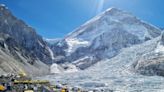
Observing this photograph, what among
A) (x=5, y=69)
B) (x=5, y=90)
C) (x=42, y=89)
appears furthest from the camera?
(x=5, y=69)

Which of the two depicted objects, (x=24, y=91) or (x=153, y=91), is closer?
Answer: (x=24, y=91)

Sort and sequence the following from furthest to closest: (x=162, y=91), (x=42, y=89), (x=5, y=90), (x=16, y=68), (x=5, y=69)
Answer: (x=16, y=68)
(x=5, y=69)
(x=162, y=91)
(x=42, y=89)
(x=5, y=90)

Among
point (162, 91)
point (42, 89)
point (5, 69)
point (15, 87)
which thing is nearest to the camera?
point (15, 87)

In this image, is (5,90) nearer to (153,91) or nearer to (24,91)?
(24,91)

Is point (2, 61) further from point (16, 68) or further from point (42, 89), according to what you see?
point (42, 89)

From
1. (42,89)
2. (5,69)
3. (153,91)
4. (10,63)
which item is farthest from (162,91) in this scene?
(10,63)

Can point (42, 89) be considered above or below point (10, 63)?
below

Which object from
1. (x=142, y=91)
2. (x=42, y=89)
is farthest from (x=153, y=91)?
(x=42, y=89)

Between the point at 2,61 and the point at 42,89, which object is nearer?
the point at 42,89

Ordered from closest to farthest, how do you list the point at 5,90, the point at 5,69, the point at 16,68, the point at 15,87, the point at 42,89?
the point at 5,90 → the point at 15,87 → the point at 42,89 → the point at 5,69 → the point at 16,68
